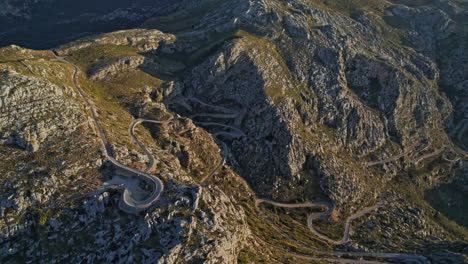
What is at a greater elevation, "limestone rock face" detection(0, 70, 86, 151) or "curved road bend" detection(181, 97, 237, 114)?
"limestone rock face" detection(0, 70, 86, 151)

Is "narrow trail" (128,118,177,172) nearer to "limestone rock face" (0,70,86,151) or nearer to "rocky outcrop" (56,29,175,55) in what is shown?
"limestone rock face" (0,70,86,151)

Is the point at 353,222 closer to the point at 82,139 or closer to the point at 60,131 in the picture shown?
the point at 82,139

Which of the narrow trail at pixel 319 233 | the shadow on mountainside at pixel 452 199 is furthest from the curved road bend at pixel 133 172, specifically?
the shadow on mountainside at pixel 452 199

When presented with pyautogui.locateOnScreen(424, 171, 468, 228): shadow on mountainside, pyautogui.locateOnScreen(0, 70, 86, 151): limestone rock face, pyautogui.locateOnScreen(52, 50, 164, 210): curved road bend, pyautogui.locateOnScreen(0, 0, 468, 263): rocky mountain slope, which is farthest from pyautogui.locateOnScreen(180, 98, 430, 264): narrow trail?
pyautogui.locateOnScreen(0, 70, 86, 151): limestone rock face

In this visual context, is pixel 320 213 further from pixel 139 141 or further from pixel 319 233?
pixel 139 141

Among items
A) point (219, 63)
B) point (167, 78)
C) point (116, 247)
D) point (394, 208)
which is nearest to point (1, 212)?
point (116, 247)

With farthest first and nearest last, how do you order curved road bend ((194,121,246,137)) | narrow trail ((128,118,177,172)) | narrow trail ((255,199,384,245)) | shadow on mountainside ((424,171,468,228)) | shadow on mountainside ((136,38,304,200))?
1. curved road bend ((194,121,246,137))
2. shadow on mountainside ((424,171,468,228))
3. shadow on mountainside ((136,38,304,200))
4. narrow trail ((255,199,384,245))
5. narrow trail ((128,118,177,172))

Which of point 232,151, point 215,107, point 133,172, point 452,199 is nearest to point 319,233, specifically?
point 232,151

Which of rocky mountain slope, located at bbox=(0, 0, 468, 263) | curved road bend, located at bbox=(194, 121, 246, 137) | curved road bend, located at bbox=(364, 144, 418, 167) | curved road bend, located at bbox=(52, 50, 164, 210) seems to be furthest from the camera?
curved road bend, located at bbox=(364, 144, 418, 167)

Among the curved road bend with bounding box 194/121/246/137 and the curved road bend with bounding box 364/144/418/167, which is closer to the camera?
the curved road bend with bounding box 194/121/246/137
